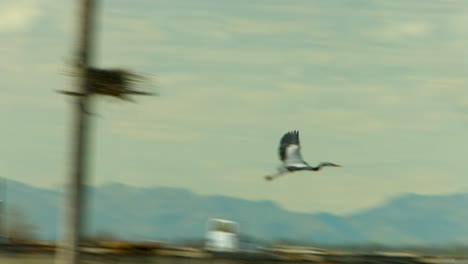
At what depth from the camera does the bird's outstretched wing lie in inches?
636

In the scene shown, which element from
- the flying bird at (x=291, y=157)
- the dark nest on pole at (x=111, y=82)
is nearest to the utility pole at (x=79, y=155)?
the dark nest on pole at (x=111, y=82)

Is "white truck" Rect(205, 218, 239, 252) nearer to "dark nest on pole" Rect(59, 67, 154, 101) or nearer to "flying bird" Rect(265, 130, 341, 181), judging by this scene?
"flying bird" Rect(265, 130, 341, 181)

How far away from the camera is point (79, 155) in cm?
1212

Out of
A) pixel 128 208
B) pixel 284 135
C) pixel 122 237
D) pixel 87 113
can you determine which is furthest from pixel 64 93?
pixel 128 208

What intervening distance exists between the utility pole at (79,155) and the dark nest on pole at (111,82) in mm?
51

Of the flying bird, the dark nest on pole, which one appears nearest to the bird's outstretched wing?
the flying bird

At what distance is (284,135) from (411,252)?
258 centimetres

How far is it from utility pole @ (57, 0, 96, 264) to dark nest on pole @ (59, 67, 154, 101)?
0.05 m

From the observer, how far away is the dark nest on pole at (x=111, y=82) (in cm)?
1219

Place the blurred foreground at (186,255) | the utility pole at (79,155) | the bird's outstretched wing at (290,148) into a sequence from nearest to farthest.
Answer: the utility pole at (79,155) → the blurred foreground at (186,255) → the bird's outstretched wing at (290,148)

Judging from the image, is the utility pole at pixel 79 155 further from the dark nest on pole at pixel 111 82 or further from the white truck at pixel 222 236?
the white truck at pixel 222 236

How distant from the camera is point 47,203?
55.3 feet

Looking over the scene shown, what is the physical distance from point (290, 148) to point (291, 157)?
0.22 m

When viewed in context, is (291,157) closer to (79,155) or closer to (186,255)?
(186,255)
